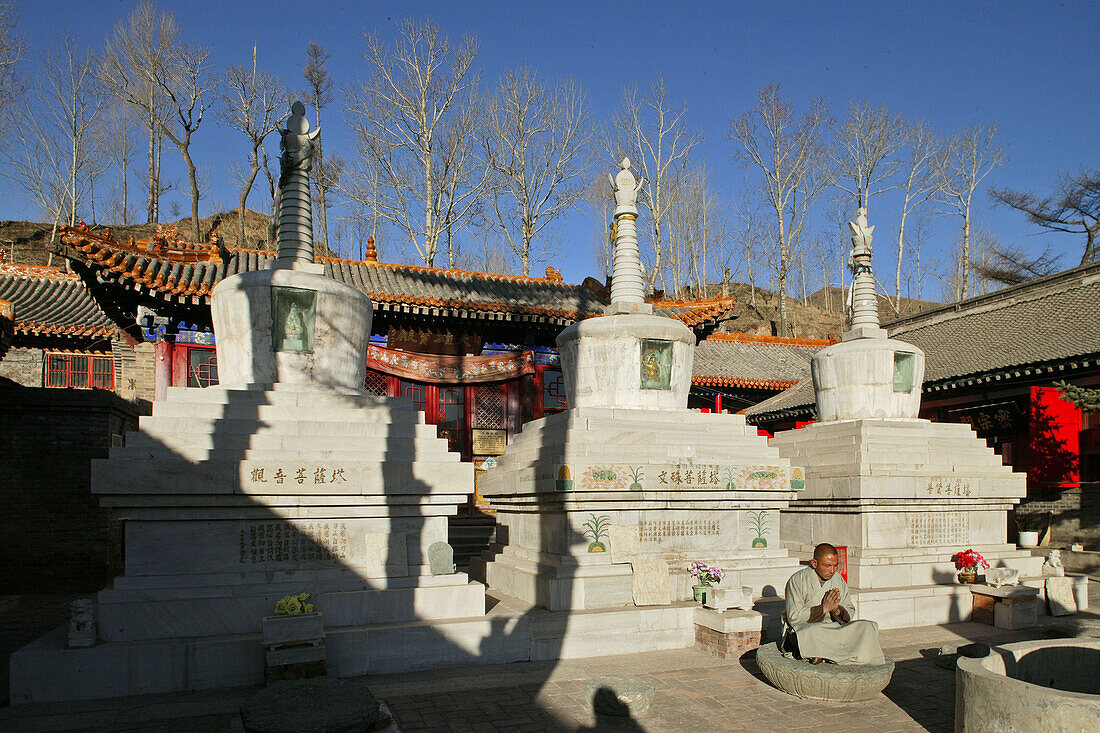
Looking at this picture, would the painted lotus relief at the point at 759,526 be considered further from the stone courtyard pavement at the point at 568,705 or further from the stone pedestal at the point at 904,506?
the stone courtyard pavement at the point at 568,705

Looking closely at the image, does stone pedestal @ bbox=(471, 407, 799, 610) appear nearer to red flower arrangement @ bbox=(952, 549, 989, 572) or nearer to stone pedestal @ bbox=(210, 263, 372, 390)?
red flower arrangement @ bbox=(952, 549, 989, 572)

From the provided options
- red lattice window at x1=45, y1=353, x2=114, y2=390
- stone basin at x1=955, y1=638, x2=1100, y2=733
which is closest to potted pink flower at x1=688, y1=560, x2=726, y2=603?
stone basin at x1=955, y1=638, x2=1100, y2=733

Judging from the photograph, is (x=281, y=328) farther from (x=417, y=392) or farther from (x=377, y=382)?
(x=417, y=392)

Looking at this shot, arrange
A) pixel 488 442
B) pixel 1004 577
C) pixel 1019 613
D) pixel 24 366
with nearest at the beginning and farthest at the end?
1. pixel 1019 613
2. pixel 1004 577
3. pixel 488 442
4. pixel 24 366


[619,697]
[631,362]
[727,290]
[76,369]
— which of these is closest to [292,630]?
[619,697]

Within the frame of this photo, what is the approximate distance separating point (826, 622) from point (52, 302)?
26702 mm

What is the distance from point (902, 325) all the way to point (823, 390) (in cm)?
1323

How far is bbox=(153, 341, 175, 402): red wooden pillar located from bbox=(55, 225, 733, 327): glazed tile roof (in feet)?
4.62

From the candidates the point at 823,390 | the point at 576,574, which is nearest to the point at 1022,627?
the point at 823,390

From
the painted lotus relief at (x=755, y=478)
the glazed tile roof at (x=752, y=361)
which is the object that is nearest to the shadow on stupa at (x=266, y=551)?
the painted lotus relief at (x=755, y=478)

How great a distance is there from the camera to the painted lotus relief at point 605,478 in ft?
30.2

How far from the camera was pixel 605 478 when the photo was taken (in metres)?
9.31

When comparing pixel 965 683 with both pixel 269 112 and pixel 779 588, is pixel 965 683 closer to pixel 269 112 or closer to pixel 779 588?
pixel 779 588

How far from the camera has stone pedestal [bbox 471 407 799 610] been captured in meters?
9.10
